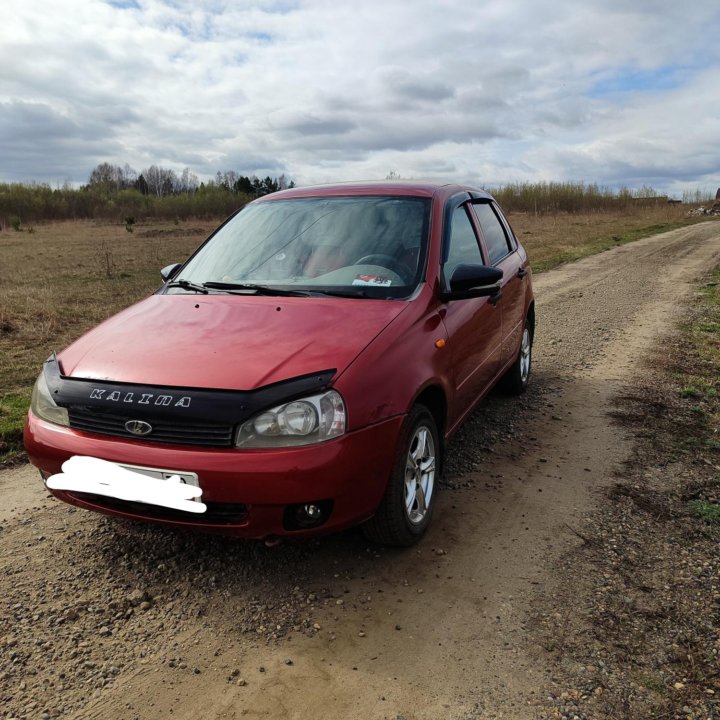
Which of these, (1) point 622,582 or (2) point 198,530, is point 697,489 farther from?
(2) point 198,530

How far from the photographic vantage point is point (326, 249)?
3.71 metres

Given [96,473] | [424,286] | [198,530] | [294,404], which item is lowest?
[198,530]

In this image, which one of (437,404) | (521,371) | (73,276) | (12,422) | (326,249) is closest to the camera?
(437,404)

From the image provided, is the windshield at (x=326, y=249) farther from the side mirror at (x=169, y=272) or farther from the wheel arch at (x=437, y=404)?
the wheel arch at (x=437, y=404)

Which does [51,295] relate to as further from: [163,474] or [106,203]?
[106,203]

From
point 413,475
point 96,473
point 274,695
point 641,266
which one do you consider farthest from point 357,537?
point 641,266

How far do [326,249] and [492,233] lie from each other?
179 centimetres

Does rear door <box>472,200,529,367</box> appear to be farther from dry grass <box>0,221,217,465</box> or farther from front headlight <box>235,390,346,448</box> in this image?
dry grass <box>0,221,217,465</box>

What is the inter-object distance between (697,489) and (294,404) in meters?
2.59

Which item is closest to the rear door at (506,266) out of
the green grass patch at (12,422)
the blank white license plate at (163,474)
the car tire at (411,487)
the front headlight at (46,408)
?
the car tire at (411,487)

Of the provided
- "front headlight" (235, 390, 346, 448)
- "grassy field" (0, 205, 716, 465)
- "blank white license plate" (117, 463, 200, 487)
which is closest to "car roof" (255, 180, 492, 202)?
"front headlight" (235, 390, 346, 448)

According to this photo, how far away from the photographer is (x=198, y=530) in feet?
8.69

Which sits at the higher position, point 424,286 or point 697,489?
point 424,286

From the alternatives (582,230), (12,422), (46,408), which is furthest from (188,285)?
(582,230)
